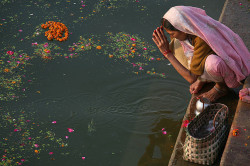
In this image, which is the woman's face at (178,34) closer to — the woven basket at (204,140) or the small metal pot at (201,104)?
the small metal pot at (201,104)

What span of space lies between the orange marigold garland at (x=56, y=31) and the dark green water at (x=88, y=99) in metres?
0.09

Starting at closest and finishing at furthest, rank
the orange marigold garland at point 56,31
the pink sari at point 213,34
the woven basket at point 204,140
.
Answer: the woven basket at point 204,140, the pink sari at point 213,34, the orange marigold garland at point 56,31

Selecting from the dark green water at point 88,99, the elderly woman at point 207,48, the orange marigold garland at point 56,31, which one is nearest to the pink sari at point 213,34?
the elderly woman at point 207,48

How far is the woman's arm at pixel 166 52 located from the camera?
3721 mm

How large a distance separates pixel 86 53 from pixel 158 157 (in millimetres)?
2108

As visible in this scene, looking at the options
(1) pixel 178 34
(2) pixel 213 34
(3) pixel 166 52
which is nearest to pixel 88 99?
(3) pixel 166 52

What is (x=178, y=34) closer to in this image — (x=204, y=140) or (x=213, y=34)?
(x=213, y=34)

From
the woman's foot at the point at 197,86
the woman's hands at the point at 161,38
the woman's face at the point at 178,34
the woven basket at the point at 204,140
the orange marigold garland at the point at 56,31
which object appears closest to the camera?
the woven basket at the point at 204,140

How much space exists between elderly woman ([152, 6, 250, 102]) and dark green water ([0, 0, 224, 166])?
773 mm

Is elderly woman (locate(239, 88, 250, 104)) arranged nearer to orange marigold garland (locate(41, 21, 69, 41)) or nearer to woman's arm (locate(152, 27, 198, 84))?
woman's arm (locate(152, 27, 198, 84))

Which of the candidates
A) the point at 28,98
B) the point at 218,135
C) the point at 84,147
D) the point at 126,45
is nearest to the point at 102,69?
the point at 126,45

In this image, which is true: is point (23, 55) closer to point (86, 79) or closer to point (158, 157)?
point (86, 79)

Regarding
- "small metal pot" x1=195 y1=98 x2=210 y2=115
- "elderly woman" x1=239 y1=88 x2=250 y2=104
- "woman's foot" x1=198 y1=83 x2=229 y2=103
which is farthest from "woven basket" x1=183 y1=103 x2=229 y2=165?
"woman's foot" x1=198 y1=83 x2=229 y2=103

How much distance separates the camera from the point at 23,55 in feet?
16.8
